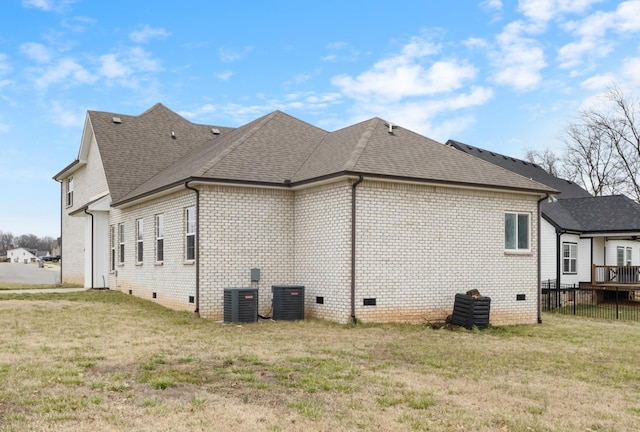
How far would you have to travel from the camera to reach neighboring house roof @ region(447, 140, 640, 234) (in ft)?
91.8

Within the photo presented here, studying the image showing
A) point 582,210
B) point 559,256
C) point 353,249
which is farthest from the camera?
point 582,210

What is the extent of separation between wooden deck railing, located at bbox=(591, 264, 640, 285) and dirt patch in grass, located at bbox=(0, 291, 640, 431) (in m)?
13.7

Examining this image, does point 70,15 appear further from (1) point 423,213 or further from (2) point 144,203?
(1) point 423,213

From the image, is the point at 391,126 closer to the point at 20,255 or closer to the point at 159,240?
the point at 159,240

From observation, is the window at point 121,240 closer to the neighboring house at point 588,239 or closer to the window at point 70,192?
the window at point 70,192

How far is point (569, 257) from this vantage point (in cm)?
2822

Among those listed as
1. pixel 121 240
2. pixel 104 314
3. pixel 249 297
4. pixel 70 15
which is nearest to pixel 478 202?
pixel 249 297

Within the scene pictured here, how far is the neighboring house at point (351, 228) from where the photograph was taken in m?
14.9

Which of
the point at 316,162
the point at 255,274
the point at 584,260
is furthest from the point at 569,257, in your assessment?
the point at 255,274

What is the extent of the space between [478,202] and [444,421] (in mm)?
10651

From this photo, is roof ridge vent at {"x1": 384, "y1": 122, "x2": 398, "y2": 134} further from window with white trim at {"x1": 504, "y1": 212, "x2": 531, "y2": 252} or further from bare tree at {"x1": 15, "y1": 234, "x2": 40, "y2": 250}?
bare tree at {"x1": 15, "y1": 234, "x2": 40, "y2": 250}

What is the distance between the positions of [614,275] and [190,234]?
20.5 m

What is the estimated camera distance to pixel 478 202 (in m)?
16.5

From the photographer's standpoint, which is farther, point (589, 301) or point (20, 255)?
point (20, 255)
